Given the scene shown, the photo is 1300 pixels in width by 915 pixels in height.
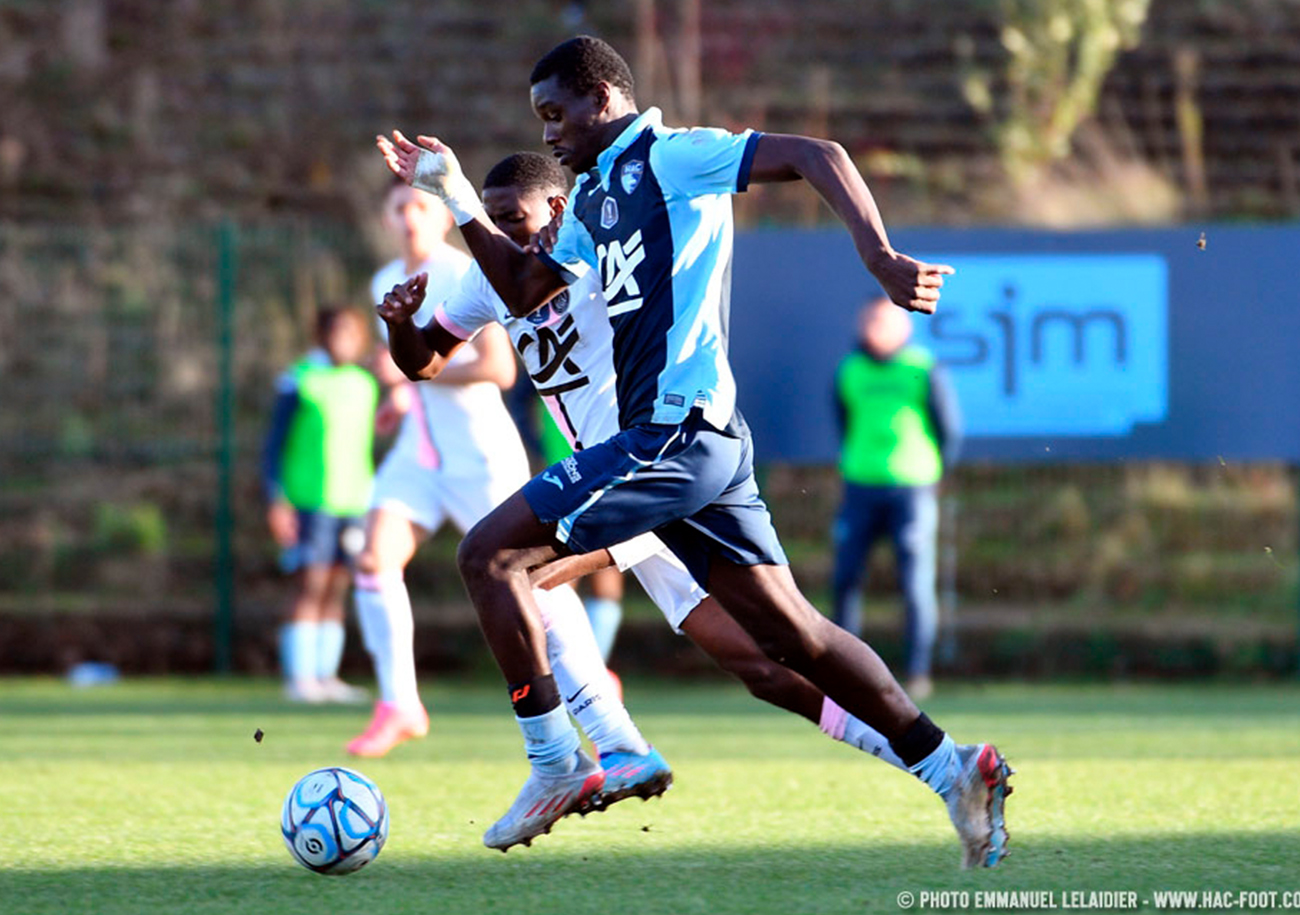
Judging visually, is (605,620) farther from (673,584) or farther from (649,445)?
(649,445)

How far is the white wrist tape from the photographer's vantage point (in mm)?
5145

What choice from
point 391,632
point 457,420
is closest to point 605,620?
point 391,632

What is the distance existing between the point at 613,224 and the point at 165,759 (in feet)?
13.7

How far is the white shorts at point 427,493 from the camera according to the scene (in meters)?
7.82

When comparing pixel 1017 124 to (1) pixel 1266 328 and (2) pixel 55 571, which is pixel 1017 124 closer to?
(1) pixel 1266 328

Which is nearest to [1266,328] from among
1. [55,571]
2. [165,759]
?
[165,759]

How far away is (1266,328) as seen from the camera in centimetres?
1199

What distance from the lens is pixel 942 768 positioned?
5105mm

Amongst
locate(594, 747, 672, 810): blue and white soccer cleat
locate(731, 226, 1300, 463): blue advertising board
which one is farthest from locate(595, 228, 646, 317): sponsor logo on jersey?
locate(731, 226, 1300, 463): blue advertising board

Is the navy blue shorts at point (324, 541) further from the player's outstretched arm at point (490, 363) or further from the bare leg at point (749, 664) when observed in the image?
the bare leg at point (749, 664)

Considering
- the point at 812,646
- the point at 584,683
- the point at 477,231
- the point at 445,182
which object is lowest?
the point at 584,683

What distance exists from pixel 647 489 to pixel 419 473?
3.17 m

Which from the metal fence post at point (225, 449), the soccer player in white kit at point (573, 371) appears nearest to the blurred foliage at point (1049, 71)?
the metal fence post at point (225, 449)

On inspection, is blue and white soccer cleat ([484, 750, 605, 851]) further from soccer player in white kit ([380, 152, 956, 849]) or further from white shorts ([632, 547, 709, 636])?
white shorts ([632, 547, 709, 636])
